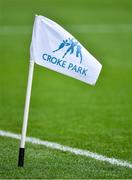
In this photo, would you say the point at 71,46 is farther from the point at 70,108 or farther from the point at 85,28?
the point at 85,28

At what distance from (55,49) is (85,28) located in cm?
1383

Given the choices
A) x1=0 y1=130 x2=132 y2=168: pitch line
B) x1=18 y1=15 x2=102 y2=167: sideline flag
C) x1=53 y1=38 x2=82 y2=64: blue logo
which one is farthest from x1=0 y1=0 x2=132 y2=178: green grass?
x1=53 y1=38 x2=82 y2=64: blue logo

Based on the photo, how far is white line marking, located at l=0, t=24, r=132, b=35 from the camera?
22.0 meters

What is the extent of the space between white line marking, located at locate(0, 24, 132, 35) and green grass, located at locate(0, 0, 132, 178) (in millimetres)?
225

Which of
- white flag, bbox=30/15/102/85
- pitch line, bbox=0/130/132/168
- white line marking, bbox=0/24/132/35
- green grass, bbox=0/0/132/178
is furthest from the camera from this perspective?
white line marking, bbox=0/24/132/35

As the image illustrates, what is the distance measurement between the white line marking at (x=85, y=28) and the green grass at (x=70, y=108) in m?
0.22

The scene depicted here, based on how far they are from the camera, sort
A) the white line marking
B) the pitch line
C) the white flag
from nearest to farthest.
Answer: the white flag, the pitch line, the white line marking

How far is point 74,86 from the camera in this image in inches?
616

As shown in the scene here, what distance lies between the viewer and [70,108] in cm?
1354

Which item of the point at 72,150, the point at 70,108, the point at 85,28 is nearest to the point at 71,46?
the point at 72,150

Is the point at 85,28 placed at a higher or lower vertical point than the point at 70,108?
lower

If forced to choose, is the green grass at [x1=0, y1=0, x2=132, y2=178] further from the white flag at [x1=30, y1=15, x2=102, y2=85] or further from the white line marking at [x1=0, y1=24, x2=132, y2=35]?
the white flag at [x1=30, y1=15, x2=102, y2=85]

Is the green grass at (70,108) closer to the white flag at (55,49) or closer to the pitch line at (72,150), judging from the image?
the pitch line at (72,150)

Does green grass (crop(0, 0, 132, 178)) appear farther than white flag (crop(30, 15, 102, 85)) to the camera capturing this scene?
Yes
